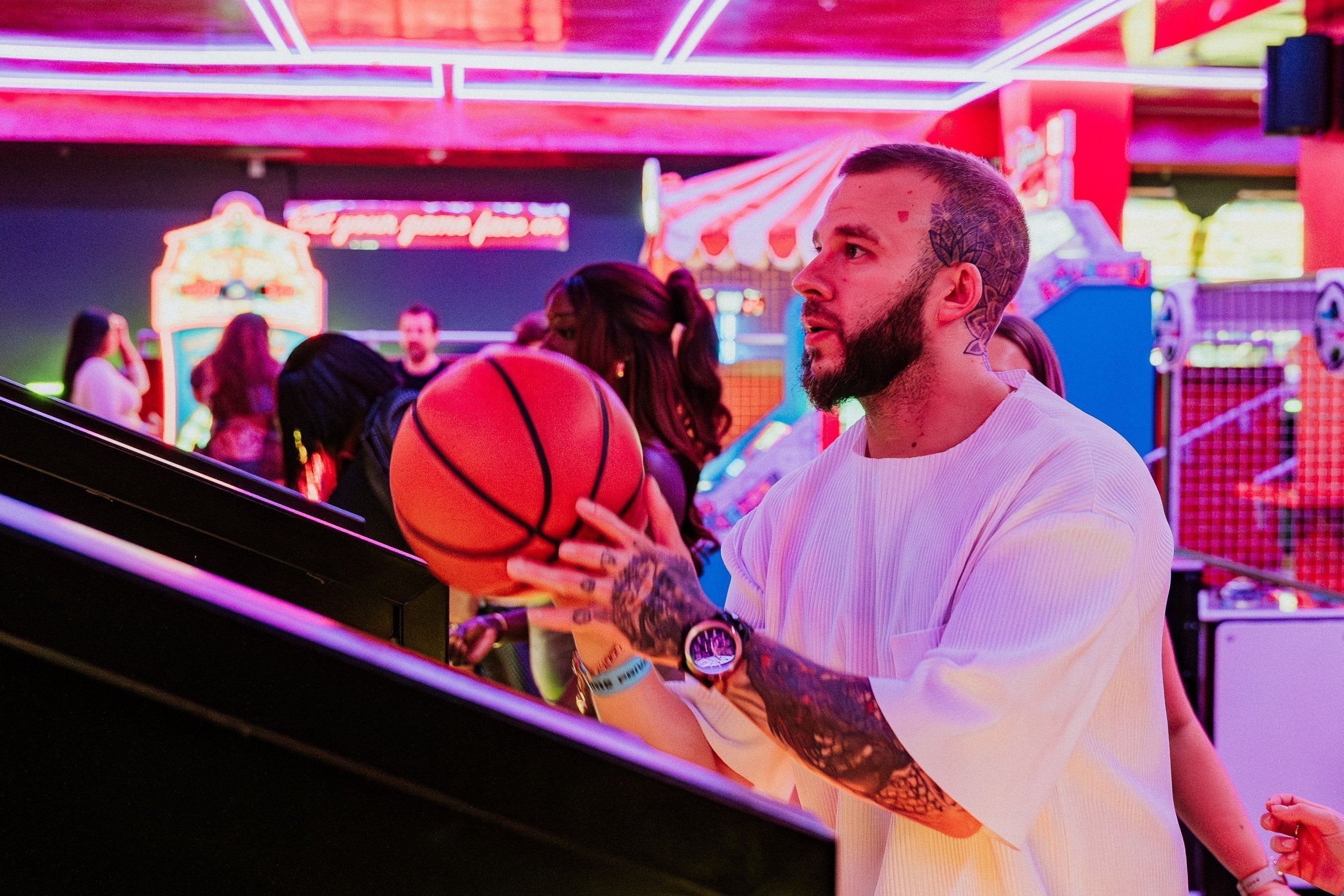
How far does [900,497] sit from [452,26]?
699 centimetres

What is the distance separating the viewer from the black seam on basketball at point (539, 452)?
1.13 meters

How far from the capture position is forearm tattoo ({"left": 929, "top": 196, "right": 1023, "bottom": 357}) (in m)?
1.34

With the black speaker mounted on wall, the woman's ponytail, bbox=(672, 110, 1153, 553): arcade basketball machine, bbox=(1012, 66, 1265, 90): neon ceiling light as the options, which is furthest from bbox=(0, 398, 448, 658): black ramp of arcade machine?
bbox=(1012, 66, 1265, 90): neon ceiling light

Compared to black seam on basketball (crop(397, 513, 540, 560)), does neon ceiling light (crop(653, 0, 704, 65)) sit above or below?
above

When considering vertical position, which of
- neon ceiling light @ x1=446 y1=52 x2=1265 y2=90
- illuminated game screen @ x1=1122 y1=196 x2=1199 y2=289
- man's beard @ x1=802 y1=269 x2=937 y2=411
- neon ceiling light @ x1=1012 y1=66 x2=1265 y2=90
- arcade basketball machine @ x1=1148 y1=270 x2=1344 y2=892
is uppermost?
neon ceiling light @ x1=446 y1=52 x2=1265 y2=90

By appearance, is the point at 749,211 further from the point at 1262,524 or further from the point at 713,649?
the point at 713,649

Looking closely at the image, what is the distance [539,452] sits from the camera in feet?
3.80

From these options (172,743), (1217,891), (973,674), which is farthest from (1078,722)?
(1217,891)

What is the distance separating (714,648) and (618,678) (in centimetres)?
33

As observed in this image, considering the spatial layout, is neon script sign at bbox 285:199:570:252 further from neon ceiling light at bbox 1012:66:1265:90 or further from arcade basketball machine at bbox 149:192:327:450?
neon ceiling light at bbox 1012:66:1265:90

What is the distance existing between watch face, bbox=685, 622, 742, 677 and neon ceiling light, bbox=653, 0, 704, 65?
21.3 ft

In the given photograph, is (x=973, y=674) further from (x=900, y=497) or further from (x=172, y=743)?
(x=172, y=743)

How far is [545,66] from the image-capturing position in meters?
8.36

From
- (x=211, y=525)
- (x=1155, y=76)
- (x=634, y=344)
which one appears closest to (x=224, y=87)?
(x=1155, y=76)
